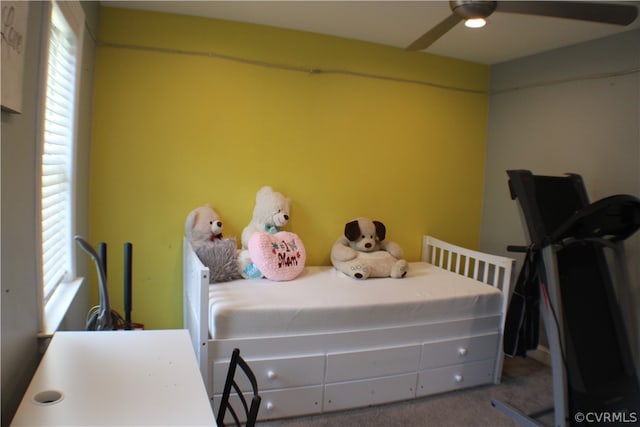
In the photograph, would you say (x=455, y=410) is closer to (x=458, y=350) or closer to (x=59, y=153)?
(x=458, y=350)

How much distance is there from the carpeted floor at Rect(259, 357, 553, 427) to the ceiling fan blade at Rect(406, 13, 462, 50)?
193cm

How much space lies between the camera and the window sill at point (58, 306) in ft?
4.71

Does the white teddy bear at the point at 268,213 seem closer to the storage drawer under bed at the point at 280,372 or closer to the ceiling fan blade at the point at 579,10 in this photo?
the storage drawer under bed at the point at 280,372

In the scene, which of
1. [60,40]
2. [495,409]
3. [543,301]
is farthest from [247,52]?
[495,409]

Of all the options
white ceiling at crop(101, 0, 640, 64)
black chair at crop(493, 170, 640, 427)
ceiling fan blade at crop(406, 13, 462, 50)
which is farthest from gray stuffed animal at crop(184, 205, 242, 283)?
black chair at crop(493, 170, 640, 427)

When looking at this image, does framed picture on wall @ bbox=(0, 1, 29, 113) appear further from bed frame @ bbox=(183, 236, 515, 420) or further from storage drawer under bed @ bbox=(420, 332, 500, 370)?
storage drawer under bed @ bbox=(420, 332, 500, 370)

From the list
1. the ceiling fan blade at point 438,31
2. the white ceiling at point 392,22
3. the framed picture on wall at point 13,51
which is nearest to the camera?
the framed picture on wall at point 13,51

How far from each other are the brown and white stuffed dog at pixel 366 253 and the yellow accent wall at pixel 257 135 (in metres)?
0.19

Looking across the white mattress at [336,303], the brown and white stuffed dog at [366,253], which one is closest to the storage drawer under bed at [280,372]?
the white mattress at [336,303]

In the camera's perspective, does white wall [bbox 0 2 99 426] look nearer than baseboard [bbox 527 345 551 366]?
Yes

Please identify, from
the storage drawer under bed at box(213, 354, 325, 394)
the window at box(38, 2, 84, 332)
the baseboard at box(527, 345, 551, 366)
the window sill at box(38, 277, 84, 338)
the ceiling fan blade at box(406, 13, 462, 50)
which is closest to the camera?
the window sill at box(38, 277, 84, 338)

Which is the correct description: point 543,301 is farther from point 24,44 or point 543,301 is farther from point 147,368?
point 24,44

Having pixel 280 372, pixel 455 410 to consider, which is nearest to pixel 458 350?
pixel 455 410

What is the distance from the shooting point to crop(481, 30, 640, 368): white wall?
2484 millimetres
